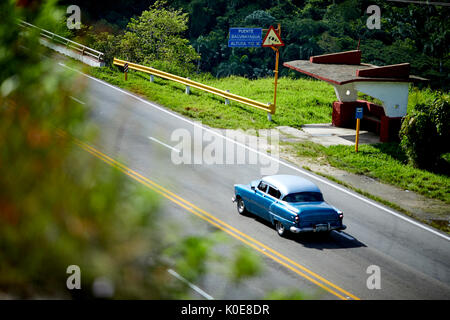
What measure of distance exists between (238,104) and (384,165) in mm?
10389

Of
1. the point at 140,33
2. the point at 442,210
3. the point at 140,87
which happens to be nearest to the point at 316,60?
the point at 140,87

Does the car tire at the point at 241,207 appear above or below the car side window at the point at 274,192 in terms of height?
below

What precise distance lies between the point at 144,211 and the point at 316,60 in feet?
92.4

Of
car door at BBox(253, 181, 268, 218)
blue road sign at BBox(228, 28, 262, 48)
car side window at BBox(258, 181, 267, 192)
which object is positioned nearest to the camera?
car door at BBox(253, 181, 268, 218)

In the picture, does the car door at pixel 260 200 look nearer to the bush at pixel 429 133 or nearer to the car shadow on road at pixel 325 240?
the car shadow on road at pixel 325 240

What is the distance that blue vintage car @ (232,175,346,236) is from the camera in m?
15.3

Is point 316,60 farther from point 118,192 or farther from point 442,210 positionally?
point 118,192

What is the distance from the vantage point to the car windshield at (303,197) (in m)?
15.9

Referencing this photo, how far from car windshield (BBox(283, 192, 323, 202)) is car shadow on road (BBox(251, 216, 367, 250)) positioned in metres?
0.99

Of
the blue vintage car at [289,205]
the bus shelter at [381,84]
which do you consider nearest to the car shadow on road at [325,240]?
the blue vintage car at [289,205]

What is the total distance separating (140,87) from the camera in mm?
31562

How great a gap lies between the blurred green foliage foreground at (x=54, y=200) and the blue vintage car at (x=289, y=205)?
12.9m

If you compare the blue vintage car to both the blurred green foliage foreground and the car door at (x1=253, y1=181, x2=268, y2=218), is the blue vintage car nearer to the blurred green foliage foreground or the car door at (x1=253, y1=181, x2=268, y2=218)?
the car door at (x1=253, y1=181, x2=268, y2=218)

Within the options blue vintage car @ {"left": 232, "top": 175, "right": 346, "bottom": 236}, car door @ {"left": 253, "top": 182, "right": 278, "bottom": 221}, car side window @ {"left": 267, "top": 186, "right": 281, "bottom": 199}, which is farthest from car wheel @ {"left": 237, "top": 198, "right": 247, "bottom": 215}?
car side window @ {"left": 267, "top": 186, "right": 281, "bottom": 199}
